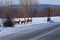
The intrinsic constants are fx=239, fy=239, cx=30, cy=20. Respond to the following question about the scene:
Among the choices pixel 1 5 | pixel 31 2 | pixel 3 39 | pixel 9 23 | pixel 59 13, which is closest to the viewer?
pixel 3 39

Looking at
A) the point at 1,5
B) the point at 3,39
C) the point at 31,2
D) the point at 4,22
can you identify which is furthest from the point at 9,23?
the point at 31,2

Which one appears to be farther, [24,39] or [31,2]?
[31,2]

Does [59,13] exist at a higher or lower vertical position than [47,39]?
lower

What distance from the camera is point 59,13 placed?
241 ft

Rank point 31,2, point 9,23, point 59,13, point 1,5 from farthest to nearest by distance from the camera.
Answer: point 59,13, point 31,2, point 1,5, point 9,23

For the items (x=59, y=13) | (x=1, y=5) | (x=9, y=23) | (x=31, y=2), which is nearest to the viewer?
(x=9, y=23)

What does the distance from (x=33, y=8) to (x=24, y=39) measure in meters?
51.3

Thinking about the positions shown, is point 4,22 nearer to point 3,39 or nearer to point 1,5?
point 3,39

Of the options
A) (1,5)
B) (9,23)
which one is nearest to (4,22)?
(9,23)

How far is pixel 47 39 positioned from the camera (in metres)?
15.2

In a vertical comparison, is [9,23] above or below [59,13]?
above

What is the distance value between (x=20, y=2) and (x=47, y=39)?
5471 cm

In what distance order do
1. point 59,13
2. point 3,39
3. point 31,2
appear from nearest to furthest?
point 3,39 < point 31,2 < point 59,13

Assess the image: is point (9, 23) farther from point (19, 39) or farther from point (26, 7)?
point (26, 7)
